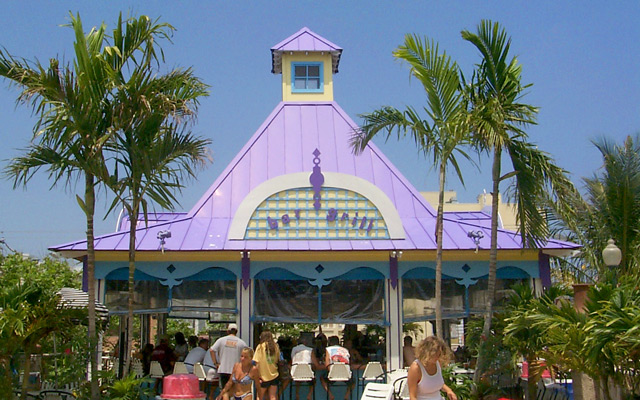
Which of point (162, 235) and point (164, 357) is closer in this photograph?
point (162, 235)

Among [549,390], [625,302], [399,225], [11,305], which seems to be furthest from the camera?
[399,225]

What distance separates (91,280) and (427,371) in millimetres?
5713

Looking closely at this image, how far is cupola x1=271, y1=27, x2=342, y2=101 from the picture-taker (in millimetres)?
18281

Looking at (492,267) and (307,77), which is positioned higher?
(307,77)

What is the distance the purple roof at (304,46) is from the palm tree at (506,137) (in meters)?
7.60

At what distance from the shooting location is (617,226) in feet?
49.9

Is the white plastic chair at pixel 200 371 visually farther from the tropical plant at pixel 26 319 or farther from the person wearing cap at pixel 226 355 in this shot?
the tropical plant at pixel 26 319

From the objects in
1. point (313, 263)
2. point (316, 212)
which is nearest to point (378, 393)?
point (313, 263)

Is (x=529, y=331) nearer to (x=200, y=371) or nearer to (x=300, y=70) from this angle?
(x=200, y=371)

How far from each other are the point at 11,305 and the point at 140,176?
9.70ft

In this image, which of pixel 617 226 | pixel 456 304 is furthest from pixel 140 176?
pixel 617 226

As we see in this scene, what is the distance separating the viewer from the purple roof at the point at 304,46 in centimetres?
1880

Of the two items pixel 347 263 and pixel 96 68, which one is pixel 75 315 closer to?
pixel 96 68

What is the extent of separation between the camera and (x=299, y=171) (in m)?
15.9
